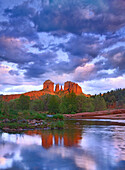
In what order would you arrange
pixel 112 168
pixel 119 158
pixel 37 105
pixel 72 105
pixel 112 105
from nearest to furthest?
pixel 112 168
pixel 119 158
pixel 72 105
pixel 37 105
pixel 112 105

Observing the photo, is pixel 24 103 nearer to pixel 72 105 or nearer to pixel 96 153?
pixel 72 105

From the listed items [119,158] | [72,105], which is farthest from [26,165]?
[72,105]

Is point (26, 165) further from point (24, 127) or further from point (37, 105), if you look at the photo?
point (37, 105)

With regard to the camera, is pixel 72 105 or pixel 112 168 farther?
pixel 72 105

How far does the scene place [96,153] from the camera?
9.84 meters

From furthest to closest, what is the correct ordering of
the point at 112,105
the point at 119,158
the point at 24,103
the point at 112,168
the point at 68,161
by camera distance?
the point at 112,105 < the point at 24,103 < the point at 119,158 < the point at 68,161 < the point at 112,168

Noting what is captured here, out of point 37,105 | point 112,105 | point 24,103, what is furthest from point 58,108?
point 112,105

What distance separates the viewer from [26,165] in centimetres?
766

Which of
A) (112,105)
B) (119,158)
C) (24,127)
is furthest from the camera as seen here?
(112,105)

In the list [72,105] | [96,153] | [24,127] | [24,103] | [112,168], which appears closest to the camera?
[112,168]

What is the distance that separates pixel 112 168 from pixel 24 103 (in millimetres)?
103861

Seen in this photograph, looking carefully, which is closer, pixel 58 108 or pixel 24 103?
pixel 58 108

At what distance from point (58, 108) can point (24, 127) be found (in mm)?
71753

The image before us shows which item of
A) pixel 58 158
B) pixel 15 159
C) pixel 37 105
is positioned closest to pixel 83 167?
pixel 58 158
